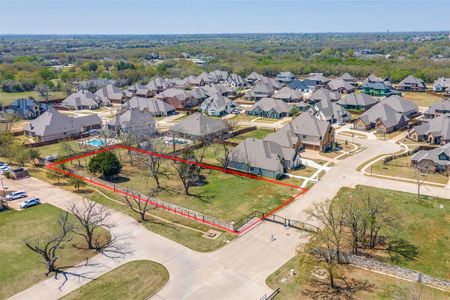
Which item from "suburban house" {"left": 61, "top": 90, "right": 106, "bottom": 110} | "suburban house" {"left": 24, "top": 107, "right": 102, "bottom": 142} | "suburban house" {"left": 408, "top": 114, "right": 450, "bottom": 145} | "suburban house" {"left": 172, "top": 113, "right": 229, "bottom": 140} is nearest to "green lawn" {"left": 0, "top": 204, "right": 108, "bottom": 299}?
"suburban house" {"left": 172, "top": 113, "right": 229, "bottom": 140}

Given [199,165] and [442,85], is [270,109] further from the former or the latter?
[442,85]

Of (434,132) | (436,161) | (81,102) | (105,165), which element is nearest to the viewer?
(105,165)

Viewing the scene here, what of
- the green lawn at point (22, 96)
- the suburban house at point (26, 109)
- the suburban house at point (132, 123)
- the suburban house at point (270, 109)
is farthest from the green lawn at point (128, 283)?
the green lawn at point (22, 96)

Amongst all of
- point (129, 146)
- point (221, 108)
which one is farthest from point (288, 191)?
point (221, 108)

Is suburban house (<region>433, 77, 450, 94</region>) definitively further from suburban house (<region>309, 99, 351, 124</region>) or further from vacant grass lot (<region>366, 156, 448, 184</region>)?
vacant grass lot (<region>366, 156, 448, 184</region>)

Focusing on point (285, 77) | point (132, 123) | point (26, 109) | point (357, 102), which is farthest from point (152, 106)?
point (285, 77)

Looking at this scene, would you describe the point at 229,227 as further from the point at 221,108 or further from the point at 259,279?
the point at 221,108

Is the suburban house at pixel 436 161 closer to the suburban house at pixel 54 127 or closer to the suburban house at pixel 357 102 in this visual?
the suburban house at pixel 357 102
